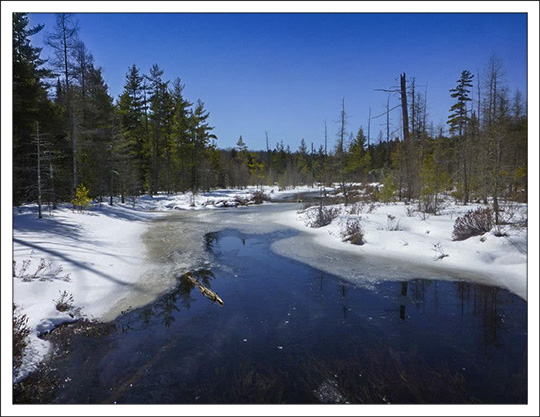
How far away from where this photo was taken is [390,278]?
8.21 meters

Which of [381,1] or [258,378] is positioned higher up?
[381,1]

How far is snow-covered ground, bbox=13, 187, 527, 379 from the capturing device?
602 centimetres

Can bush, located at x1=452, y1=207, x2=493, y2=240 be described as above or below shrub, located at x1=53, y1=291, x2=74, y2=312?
above

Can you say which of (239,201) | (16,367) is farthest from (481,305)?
(239,201)

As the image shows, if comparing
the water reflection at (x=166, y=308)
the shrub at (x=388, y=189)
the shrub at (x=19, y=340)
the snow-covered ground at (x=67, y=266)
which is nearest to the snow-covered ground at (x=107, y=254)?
the snow-covered ground at (x=67, y=266)

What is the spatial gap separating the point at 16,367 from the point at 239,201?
27561 millimetres

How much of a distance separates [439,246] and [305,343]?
7.20 metres

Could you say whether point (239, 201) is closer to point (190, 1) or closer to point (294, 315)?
point (294, 315)

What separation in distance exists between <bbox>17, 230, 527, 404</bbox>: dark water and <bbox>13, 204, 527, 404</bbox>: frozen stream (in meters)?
0.02

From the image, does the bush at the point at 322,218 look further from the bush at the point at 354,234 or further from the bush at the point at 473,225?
the bush at the point at 473,225

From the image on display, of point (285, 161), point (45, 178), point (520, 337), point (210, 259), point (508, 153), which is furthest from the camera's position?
point (285, 161)

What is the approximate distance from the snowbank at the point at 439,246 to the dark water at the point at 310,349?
1.30 metres

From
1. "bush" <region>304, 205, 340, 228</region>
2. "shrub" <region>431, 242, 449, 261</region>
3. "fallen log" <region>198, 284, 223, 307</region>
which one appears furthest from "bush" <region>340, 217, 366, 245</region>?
"fallen log" <region>198, 284, 223, 307</region>

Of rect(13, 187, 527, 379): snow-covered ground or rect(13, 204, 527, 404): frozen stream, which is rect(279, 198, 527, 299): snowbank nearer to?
rect(13, 187, 527, 379): snow-covered ground
